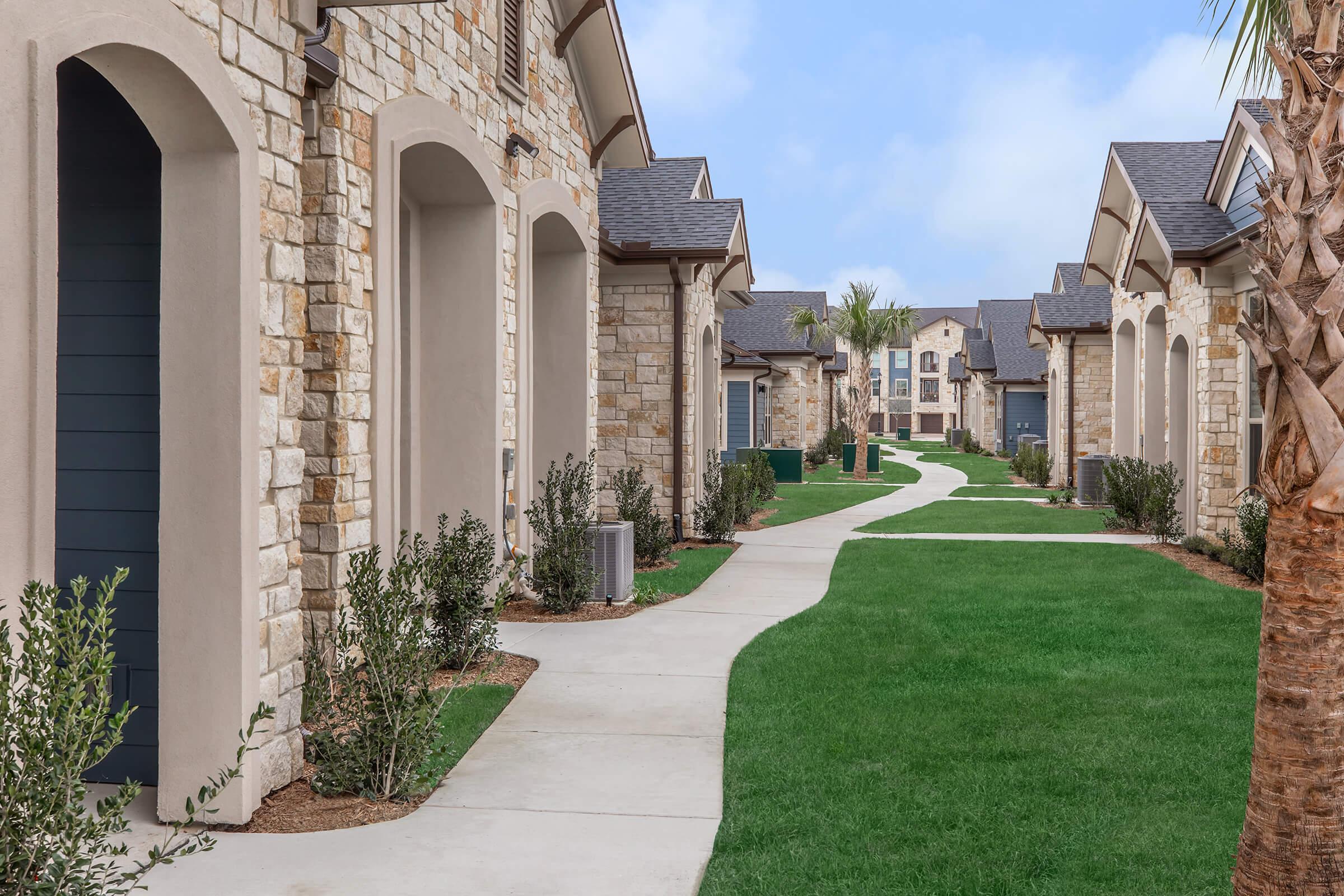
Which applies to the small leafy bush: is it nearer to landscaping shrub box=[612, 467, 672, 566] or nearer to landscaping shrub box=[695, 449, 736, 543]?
landscaping shrub box=[695, 449, 736, 543]

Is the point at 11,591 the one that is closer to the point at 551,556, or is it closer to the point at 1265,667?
the point at 1265,667

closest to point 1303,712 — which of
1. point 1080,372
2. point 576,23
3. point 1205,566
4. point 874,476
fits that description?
point 576,23

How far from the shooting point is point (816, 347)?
38.6 m

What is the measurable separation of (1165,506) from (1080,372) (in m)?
11.0

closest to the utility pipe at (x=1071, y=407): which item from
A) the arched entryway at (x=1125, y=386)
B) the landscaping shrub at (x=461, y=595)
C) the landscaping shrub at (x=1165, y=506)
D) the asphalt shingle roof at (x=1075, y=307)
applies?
the asphalt shingle roof at (x=1075, y=307)

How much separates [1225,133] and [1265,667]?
1312cm

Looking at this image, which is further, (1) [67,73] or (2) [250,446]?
(1) [67,73]

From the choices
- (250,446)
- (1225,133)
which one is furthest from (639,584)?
(1225,133)

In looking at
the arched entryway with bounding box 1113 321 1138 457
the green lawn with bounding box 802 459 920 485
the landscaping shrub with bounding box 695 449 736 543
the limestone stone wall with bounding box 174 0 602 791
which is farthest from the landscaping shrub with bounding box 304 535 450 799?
the green lawn with bounding box 802 459 920 485

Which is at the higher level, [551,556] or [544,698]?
[551,556]

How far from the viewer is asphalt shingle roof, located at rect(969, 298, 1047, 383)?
42969 millimetres

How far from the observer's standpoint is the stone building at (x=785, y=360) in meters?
37.5

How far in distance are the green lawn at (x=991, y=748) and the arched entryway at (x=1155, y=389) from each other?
8239mm

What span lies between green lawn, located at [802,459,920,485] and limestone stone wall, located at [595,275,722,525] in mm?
15833
